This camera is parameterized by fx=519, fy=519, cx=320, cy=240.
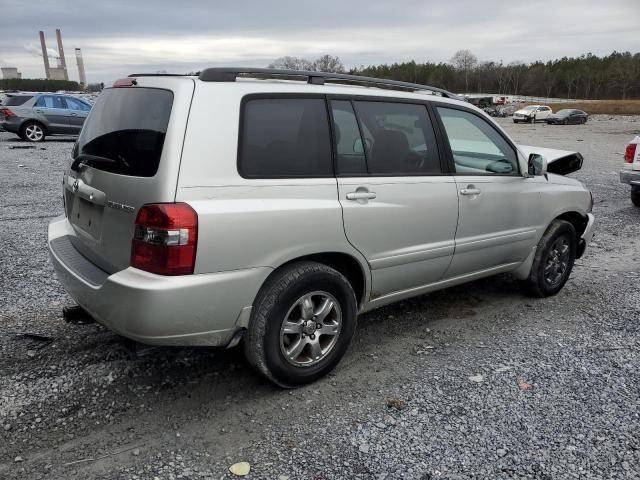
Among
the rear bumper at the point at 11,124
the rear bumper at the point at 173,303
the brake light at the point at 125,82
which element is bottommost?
the rear bumper at the point at 173,303

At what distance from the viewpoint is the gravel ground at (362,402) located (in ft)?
8.49

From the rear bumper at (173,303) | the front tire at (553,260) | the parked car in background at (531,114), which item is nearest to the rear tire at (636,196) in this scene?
the front tire at (553,260)

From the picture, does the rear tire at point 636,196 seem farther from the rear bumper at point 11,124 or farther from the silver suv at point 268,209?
the rear bumper at point 11,124

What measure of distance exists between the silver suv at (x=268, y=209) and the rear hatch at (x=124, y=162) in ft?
0.03

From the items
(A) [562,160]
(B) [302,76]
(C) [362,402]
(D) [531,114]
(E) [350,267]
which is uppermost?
(D) [531,114]

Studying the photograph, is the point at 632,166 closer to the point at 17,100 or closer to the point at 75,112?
the point at 75,112

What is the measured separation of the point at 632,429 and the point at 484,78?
4953 inches

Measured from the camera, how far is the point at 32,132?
58.2ft

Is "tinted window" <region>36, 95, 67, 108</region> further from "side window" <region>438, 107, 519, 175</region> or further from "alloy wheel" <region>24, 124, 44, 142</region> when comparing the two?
"side window" <region>438, 107, 519, 175</region>

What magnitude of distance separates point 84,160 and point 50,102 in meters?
16.8

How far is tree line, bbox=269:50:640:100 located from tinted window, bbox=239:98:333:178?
10824cm

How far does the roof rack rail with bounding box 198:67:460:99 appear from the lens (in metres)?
2.84

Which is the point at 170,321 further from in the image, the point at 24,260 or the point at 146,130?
the point at 24,260

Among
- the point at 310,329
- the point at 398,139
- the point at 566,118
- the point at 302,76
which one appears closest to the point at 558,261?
the point at 398,139
